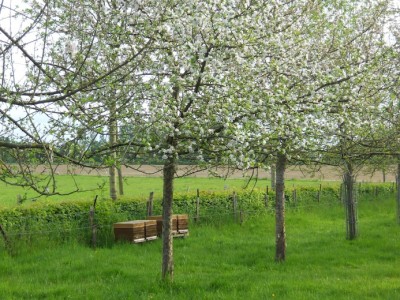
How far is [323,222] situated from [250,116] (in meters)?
16.8

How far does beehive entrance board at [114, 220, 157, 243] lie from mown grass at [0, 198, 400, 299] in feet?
1.18

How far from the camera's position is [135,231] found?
17578 mm

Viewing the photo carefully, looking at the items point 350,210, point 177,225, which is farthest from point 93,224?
point 350,210

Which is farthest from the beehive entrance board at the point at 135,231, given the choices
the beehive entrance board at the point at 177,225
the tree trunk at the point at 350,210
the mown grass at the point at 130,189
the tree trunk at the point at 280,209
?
the tree trunk at the point at 350,210

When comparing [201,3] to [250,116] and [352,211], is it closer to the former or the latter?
[250,116]

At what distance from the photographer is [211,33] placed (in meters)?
8.76

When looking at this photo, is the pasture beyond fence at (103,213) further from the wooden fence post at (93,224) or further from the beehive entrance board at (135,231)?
the beehive entrance board at (135,231)

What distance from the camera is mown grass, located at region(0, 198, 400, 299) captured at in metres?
11.5

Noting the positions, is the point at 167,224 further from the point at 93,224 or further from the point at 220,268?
the point at 93,224

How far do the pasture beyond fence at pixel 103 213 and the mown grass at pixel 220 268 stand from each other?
47 cm

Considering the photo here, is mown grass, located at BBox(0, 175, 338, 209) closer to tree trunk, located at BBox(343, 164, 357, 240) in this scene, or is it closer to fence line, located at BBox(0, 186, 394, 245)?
fence line, located at BBox(0, 186, 394, 245)

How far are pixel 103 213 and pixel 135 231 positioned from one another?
6.45 ft

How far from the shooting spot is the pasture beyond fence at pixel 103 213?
1681 centimetres

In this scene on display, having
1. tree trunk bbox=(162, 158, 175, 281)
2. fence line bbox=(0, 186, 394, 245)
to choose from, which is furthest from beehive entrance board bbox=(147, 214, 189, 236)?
tree trunk bbox=(162, 158, 175, 281)
